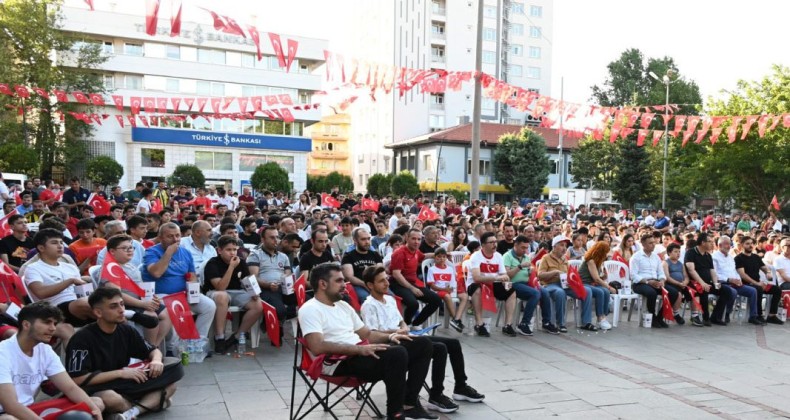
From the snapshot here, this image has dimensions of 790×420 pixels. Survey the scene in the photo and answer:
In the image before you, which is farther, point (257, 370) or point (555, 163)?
point (555, 163)

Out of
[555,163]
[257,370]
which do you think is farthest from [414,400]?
[555,163]

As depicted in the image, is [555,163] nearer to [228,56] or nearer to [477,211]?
[228,56]

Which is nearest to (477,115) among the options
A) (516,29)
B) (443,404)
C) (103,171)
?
(443,404)

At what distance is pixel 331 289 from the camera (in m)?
4.50

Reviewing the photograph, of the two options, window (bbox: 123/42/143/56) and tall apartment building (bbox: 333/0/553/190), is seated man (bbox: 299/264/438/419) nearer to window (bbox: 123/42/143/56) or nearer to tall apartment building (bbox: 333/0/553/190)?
window (bbox: 123/42/143/56)

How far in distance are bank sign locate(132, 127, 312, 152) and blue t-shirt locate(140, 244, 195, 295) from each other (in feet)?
116

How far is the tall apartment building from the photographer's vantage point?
53594 mm

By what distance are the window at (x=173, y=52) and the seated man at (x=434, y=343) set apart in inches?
1514

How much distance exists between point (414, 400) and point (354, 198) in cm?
1453

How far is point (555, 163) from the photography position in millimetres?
50750

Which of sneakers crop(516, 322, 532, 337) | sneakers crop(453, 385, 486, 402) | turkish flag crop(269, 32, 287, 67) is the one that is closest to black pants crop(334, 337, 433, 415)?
sneakers crop(453, 385, 486, 402)

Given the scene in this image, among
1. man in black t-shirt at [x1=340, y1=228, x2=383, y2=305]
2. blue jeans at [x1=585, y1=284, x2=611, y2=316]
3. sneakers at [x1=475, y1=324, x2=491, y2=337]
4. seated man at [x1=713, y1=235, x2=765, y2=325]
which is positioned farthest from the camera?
seated man at [x1=713, y1=235, x2=765, y2=325]

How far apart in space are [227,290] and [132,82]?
120ft

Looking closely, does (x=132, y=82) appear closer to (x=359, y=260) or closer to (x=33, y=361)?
(x=359, y=260)
